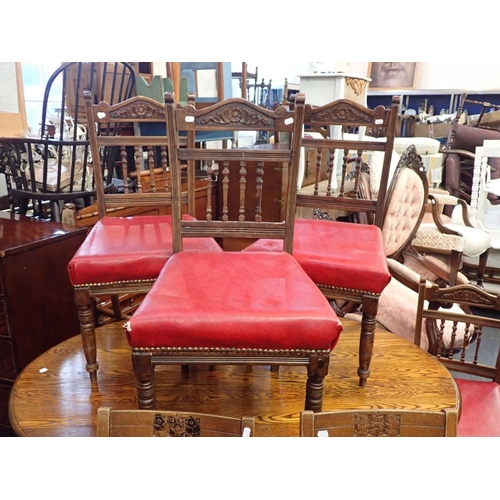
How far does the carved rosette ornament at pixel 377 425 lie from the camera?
794 millimetres

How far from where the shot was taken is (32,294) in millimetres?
1698

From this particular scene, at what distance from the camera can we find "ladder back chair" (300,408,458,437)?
79cm

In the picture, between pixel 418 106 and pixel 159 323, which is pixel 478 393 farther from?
pixel 418 106

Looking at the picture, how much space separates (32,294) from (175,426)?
3.77ft

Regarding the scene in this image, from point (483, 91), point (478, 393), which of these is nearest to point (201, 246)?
point (478, 393)

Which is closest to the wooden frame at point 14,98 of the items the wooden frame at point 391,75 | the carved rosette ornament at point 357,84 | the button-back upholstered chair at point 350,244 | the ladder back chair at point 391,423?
the button-back upholstered chair at point 350,244

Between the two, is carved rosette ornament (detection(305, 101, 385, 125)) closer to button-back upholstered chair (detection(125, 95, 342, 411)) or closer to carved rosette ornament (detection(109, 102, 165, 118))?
button-back upholstered chair (detection(125, 95, 342, 411))

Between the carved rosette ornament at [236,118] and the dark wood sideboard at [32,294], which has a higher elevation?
the carved rosette ornament at [236,118]

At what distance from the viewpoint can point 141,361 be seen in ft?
3.37

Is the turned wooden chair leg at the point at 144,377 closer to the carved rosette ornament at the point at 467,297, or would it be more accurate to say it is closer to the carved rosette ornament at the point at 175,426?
the carved rosette ornament at the point at 175,426

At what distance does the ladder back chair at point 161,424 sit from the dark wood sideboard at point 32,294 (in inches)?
41.2

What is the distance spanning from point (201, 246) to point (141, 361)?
1.97ft

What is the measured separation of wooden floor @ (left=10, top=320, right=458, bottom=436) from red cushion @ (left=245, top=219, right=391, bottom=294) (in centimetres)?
36
